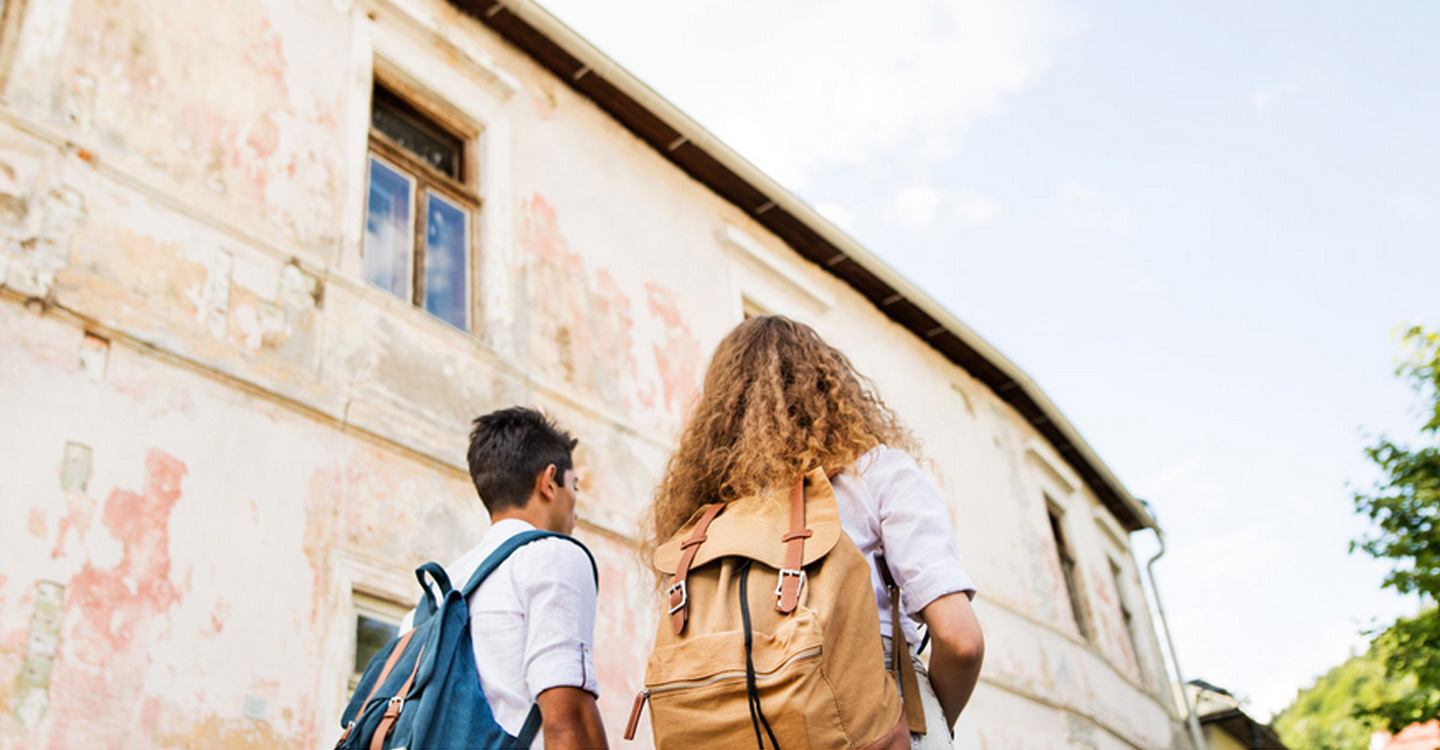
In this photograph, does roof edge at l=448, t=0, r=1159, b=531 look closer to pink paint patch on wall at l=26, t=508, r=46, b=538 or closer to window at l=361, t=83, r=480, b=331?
window at l=361, t=83, r=480, b=331

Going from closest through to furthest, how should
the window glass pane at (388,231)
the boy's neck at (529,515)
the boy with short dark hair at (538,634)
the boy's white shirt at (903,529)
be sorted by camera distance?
the boy's white shirt at (903,529) < the boy with short dark hair at (538,634) < the boy's neck at (529,515) < the window glass pane at (388,231)

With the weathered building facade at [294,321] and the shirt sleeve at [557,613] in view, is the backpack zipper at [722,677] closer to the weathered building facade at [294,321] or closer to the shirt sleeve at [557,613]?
the shirt sleeve at [557,613]

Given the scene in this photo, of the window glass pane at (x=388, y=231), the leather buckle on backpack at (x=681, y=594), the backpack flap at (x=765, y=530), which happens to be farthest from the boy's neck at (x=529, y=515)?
the window glass pane at (x=388, y=231)

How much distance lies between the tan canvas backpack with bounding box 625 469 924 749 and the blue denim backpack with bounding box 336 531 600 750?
0.34 metres

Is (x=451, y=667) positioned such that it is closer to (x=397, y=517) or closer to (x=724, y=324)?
(x=397, y=517)

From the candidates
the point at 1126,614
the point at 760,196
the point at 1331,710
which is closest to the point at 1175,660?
the point at 1126,614

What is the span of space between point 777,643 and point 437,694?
757 mm

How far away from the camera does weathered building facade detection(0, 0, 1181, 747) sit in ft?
14.4

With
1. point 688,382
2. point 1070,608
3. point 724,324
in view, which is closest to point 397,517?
point 688,382

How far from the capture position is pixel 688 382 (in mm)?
8445

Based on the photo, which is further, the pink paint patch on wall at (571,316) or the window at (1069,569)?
the window at (1069,569)

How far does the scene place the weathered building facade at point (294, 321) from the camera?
4.38 m

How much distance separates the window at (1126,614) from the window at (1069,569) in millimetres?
1571

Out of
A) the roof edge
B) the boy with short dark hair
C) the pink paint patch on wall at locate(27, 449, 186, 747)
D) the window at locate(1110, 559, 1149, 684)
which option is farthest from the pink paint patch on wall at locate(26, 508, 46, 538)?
the window at locate(1110, 559, 1149, 684)
